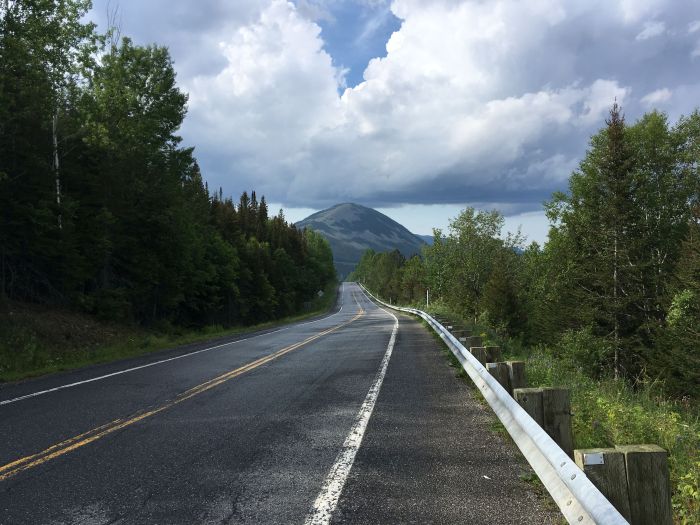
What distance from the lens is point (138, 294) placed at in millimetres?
28078

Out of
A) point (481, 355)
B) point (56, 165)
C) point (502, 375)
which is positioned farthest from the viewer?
point (56, 165)

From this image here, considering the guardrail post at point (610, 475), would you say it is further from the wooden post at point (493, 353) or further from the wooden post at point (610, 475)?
the wooden post at point (493, 353)

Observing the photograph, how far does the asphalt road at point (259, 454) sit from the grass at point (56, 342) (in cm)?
372

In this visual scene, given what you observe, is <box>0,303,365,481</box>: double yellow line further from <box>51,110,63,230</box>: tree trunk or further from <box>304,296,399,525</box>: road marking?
<box>51,110,63,230</box>: tree trunk

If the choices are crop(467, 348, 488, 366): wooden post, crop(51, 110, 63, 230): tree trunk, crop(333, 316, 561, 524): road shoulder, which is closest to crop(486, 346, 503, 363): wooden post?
crop(467, 348, 488, 366): wooden post

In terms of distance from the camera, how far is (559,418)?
4418 millimetres

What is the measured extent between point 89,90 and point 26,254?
1178 cm

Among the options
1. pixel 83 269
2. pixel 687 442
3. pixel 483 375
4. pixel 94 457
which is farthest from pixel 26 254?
pixel 687 442

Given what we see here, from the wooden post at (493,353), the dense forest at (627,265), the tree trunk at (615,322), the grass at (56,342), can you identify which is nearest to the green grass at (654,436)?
the wooden post at (493,353)

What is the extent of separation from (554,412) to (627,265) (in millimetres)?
26649

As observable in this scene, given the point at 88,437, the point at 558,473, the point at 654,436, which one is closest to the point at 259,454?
the point at 88,437

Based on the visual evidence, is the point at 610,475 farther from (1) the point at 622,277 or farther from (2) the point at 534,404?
(1) the point at 622,277

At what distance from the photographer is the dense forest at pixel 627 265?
23.3 meters

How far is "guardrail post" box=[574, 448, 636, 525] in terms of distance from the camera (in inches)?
108
